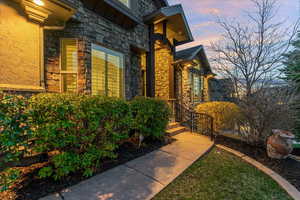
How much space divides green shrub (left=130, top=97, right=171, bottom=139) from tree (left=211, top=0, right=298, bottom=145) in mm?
3645

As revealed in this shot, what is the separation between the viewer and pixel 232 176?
3.51 meters

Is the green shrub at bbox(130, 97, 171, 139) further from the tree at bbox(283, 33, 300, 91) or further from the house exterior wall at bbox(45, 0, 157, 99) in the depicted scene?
the tree at bbox(283, 33, 300, 91)

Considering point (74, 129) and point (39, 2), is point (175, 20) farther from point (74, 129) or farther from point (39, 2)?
point (74, 129)

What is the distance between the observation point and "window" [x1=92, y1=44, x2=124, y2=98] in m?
4.89

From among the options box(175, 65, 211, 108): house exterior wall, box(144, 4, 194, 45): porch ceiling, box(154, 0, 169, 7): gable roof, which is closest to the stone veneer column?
box(175, 65, 211, 108): house exterior wall

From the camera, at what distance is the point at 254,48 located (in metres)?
7.77

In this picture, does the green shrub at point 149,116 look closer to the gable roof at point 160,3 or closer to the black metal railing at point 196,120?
the black metal railing at point 196,120

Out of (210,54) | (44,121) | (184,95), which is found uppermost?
(210,54)

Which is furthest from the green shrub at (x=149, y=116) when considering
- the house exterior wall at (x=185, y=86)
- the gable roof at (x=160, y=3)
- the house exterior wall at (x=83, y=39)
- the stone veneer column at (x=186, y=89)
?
the gable roof at (x=160, y=3)

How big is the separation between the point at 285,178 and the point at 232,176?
1.40 m

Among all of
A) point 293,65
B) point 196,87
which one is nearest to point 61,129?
point 196,87

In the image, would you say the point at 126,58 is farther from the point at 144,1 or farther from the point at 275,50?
the point at 275,50

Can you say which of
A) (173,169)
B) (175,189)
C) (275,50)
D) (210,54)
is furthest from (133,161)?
(275,50)

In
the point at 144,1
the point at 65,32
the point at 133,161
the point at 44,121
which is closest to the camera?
the point at 44,121
